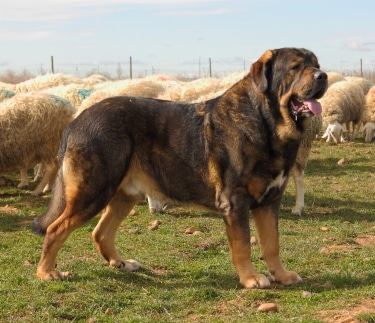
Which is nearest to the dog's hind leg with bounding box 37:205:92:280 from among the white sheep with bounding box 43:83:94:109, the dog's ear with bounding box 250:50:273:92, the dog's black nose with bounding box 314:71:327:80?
the dog's ear with bounding box 250:50:273:92

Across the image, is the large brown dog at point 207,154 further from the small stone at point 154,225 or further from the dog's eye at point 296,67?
the small stone at point 154,225

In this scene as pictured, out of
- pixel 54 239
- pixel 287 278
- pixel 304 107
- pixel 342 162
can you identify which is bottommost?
pixel 342 162

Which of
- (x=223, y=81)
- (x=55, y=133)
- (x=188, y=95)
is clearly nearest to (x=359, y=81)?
(x=223, y=81)

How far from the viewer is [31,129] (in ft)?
35.6

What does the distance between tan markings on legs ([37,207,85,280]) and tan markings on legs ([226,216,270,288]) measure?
1.25 metres

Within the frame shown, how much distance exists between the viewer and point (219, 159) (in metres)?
5.74

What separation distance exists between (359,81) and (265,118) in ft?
54.6

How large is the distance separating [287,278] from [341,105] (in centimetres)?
1218

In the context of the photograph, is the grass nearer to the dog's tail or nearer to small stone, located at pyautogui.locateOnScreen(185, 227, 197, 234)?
small stone, located at pyautogui.locateOnScreen(185, 227, 197, 234)

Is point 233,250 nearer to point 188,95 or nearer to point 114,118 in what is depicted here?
point 114,118

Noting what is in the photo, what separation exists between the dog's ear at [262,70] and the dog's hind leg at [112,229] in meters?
1.64

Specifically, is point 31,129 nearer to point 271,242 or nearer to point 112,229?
point 112,229

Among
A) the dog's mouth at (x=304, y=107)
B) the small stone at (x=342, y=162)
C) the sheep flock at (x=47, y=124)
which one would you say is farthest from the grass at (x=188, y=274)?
the small stone at (x=342, y=162)

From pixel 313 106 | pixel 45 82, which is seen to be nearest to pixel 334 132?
pixel 45 82
